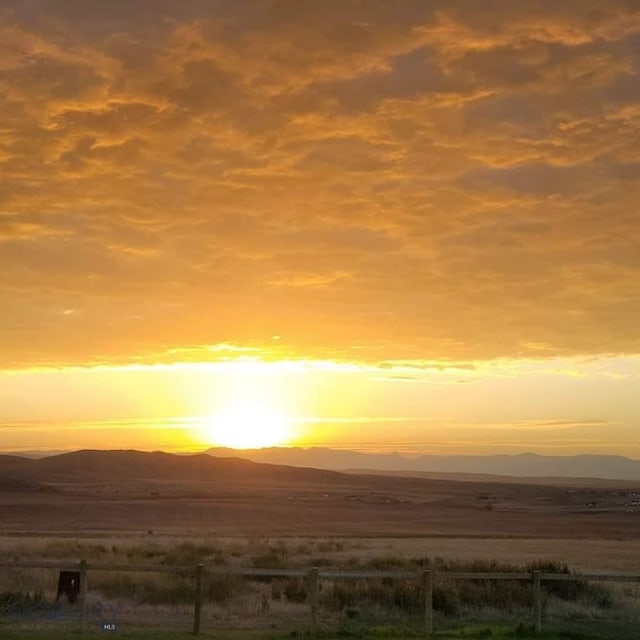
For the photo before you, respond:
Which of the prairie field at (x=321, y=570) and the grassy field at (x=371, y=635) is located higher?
the grassy field at (x=371, y=635)

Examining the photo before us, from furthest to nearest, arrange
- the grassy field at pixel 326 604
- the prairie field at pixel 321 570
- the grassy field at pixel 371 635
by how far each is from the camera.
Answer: the prairie field at pixel 321 570
the grassy field at pixel 326 604
the grassy field at pixel 371 635

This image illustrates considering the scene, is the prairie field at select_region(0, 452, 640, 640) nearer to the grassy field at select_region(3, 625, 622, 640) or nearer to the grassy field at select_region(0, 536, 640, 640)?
the grassy field at select_region(0, 536, 640, 640)

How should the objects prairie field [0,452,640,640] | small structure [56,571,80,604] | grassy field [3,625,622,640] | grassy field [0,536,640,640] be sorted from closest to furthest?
1. grassy field [3,625,622,640]
2. grassy field [0,536,640,640]
3. prairie field [0,452,640,640]
4. small structure [56,571,80,604]

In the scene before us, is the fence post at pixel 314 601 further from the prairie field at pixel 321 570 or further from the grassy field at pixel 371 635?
the prairie field at pixel 321 570

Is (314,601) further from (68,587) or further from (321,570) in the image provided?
(321,570)

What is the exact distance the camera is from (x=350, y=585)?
869 inches

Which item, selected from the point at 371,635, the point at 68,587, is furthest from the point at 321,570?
the point at 371,635

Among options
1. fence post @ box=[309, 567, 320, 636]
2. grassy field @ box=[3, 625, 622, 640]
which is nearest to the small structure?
grassy field @ box=[3, 625, 622, 640]

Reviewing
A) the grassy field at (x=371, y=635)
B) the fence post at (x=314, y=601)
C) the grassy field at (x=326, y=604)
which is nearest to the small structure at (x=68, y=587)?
the grassy field at (x=326, y=604)

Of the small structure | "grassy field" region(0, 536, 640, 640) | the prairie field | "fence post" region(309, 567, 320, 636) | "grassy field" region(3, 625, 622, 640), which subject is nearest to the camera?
"grassy field" region(3, 625, 622, 640)

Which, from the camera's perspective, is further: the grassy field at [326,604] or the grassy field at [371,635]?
the grassy field at [326,604]

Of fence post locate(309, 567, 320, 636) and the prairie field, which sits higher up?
fence post locate(309, 567, 320, 636)

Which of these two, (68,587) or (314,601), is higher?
(314,601)

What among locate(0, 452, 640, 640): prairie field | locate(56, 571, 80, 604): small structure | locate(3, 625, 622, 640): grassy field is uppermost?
locate(56, 571, 80, 604): small structure
